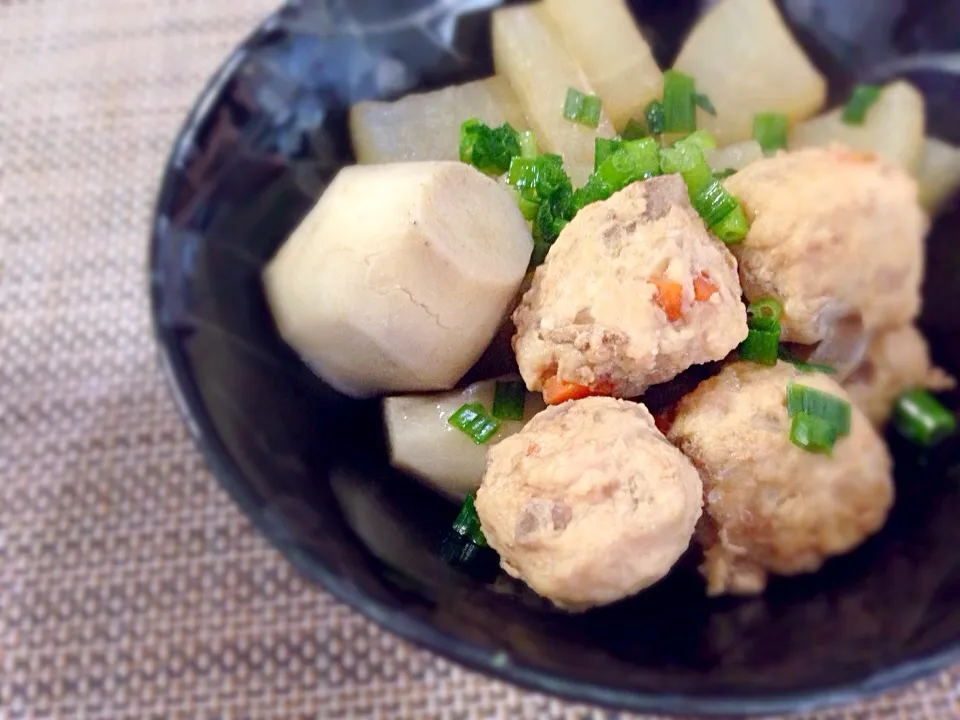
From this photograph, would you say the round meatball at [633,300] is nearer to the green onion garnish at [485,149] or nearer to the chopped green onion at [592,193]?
the chopped green onion at [592,193]

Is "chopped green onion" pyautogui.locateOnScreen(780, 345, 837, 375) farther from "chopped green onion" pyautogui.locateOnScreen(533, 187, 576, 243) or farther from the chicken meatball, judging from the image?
"chopped green onion" pyautogui.locateOnScreen(533, 187, 576, 243)

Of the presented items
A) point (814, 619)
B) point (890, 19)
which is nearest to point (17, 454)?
point (814, 619)

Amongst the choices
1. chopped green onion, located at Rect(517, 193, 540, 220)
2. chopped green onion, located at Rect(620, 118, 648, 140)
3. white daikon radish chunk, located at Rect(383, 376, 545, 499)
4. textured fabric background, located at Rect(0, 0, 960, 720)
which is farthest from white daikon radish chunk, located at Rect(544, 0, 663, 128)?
textured fabric background, located at Rect(0, 0, 960, 720)

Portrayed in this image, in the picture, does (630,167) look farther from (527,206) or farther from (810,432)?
(810,432)

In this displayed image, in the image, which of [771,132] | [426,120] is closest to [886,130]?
[771,132]

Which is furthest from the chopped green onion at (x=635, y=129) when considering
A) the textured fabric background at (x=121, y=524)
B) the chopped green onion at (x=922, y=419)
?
the textured fabric background at (x=121, y=524)

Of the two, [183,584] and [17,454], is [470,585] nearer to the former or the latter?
[183,584]
